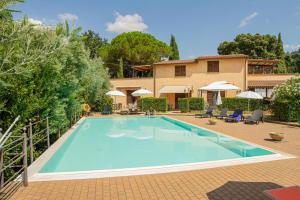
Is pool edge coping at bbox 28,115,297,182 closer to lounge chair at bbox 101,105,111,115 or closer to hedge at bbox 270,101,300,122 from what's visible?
hedge at bbox 270,101,300,122

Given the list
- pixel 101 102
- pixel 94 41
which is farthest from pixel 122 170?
pixel 94 41

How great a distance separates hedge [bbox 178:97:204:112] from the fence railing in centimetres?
2034

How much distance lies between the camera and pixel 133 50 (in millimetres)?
54031

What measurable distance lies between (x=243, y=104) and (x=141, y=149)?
21829mm

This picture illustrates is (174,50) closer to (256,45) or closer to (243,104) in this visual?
(256,45)

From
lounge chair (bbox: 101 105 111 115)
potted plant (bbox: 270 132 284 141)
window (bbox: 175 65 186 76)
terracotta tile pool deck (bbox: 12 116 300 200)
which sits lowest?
terracotta tile pool deck (bbox: 12 116 300 200)

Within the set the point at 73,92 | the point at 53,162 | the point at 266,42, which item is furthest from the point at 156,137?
the point at 266,42

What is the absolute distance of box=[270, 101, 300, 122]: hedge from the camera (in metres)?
22.4

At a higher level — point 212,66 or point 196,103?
point 212,66

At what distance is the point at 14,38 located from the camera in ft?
23.6

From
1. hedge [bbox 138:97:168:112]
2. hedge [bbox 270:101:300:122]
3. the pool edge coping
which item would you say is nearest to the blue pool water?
the pool edge coping

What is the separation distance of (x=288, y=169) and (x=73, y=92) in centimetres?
1146

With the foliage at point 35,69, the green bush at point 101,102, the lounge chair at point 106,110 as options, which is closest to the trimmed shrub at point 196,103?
the lounge chair at point 106,110

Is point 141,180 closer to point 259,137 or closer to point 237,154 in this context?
point 237,154
